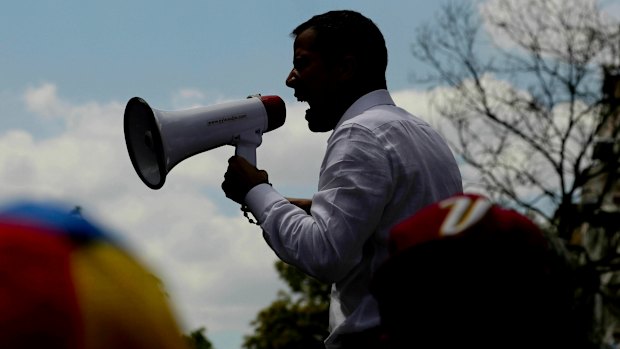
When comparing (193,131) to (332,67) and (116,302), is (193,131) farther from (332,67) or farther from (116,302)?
(116,302)

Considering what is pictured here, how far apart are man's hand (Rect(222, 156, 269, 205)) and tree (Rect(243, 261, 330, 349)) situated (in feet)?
132

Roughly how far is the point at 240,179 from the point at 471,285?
1.83 m

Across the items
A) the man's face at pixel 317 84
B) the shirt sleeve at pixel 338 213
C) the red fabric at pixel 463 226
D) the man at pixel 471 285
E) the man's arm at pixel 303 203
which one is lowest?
the man at pixel 471 285

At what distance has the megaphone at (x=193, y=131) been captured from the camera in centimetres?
372

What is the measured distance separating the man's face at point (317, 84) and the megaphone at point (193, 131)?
0.27 metres

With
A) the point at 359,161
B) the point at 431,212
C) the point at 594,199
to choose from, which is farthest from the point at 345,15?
the point at 594,199

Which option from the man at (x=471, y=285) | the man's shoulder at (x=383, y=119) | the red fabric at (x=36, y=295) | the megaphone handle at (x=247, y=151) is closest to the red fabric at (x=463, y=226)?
the man at (x=471, y=285)

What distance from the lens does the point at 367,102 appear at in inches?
136

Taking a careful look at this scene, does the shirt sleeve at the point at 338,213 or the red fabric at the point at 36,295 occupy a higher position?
the shirt sleeve at the point at 338,213

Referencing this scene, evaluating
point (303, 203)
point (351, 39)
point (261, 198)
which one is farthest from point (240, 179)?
point (351, 39)

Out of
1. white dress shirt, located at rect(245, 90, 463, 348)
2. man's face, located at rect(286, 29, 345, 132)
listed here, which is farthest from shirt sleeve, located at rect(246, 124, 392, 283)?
man's face, located at rect(286, 29, 345, 132)

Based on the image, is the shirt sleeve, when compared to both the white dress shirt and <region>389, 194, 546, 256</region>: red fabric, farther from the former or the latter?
<region>389, 194, 546, 256</region>: red fabric

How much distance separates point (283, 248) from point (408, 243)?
154 cm

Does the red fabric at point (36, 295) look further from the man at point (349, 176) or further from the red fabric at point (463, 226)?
the man at point (349, 176)
